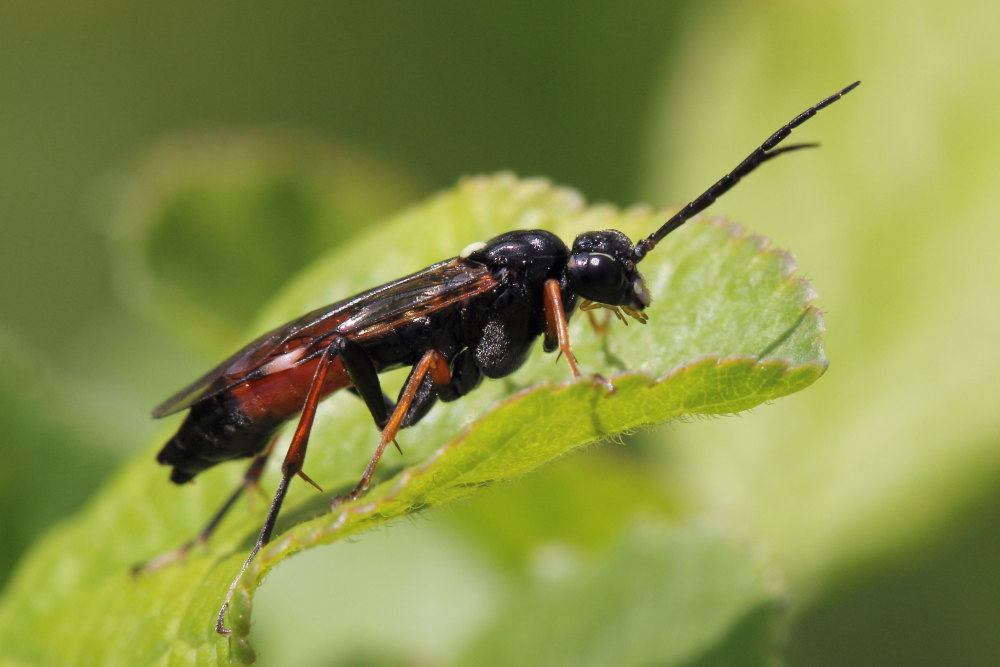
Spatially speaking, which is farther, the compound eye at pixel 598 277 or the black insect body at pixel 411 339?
the black insect body at pixel 411 339

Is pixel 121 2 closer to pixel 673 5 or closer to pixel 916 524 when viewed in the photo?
pixel 673 5

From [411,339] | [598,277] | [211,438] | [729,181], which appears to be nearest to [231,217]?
[411,339]

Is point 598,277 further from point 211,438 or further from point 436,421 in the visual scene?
point 211,438

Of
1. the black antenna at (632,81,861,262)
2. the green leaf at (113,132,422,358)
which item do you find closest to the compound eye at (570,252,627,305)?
the black antenna at (632,81,861,262)

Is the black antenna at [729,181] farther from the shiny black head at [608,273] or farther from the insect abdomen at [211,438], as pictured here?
the insect abdomen at [211,438]

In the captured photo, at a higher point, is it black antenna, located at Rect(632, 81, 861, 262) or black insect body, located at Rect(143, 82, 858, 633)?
black antenna, located at Rect(632, 81, 861, 262)

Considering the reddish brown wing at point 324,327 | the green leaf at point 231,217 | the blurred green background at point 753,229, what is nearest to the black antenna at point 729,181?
the reddish brown wing at point 324,327

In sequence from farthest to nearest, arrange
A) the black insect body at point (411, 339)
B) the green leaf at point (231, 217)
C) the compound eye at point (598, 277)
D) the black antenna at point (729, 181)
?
the green leaf at point (231, 217)
the black insect body at point (411, 339)
the compound eye at point (598, 277)
the black antenna at point (729, 181)

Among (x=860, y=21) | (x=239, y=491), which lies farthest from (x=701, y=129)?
(x=239, y=491)

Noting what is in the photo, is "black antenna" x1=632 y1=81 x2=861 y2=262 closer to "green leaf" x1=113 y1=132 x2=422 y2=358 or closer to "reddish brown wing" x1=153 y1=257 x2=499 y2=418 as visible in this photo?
"reddish brown wing" x1=153 y1=257 x2=499 y2=418
